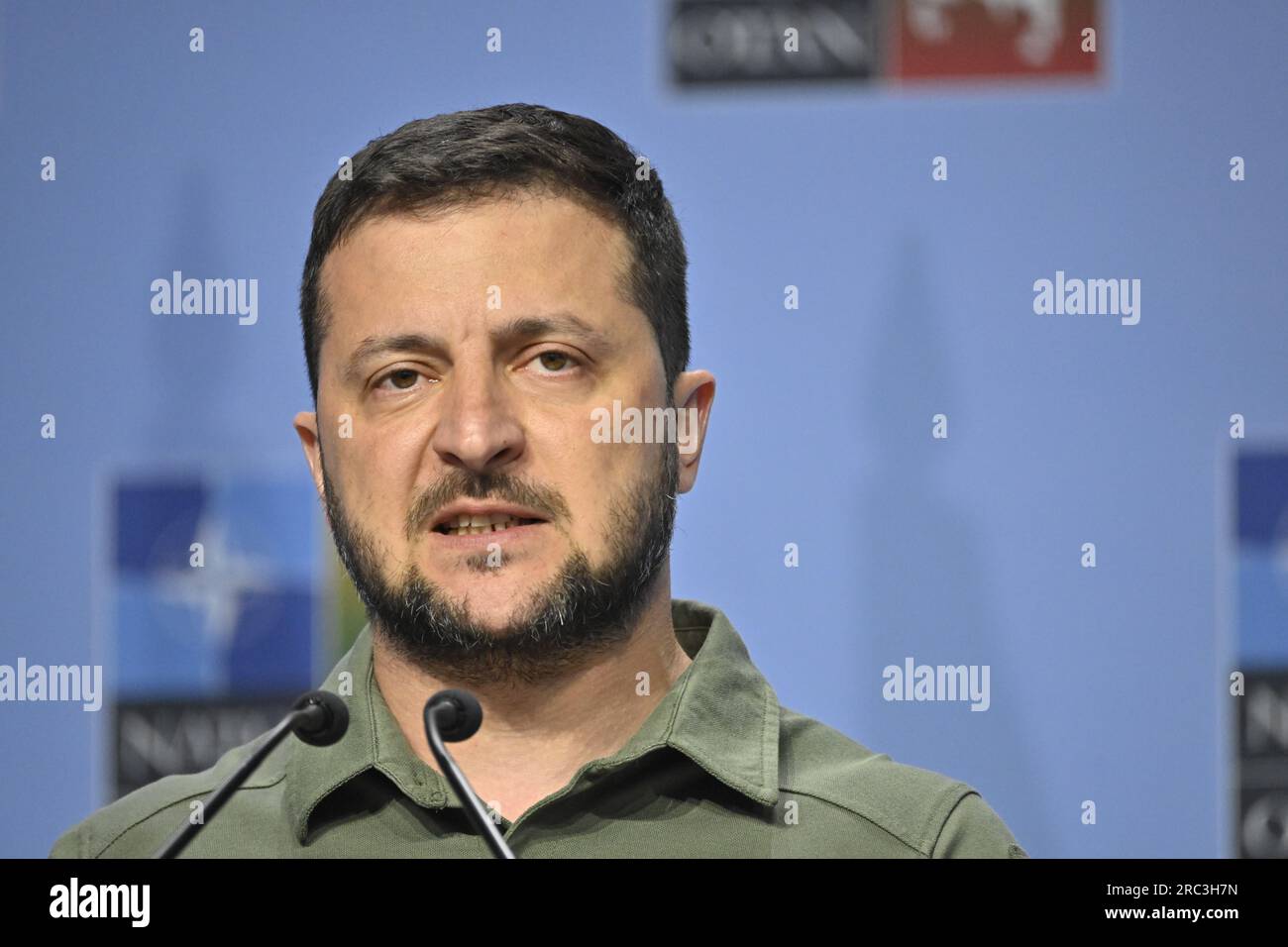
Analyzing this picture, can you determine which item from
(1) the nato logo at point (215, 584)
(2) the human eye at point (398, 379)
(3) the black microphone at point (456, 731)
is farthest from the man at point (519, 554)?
(1) the nato logo at point (215, 584)

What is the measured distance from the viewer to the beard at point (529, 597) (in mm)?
1487

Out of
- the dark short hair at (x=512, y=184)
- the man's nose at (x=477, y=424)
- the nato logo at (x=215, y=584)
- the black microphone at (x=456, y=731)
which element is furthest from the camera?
the nato logo at (x=215, y=584)

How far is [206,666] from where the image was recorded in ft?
7.17

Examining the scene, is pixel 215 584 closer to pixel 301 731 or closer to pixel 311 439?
pixel 311 439

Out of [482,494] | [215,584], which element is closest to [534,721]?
[482,494]

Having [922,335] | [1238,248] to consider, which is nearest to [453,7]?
[922,335]

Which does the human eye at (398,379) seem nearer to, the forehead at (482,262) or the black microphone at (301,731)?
the forehead at (482,262)

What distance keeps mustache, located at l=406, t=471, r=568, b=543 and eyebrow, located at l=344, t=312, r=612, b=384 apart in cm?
13

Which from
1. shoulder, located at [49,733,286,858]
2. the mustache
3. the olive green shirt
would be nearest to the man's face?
the mustache

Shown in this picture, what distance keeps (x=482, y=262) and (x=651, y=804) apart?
56 centimetres

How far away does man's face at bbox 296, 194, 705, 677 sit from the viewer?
148cm

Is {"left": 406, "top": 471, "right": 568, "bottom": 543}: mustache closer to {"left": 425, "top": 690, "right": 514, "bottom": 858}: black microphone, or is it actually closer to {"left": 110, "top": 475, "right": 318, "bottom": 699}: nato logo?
{"left": 425, "top": 690, "right": 514, "bottom": 858}: black microphone

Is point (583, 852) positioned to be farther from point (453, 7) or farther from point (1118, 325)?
point (453, 7)

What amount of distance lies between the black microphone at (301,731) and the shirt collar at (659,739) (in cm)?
28
